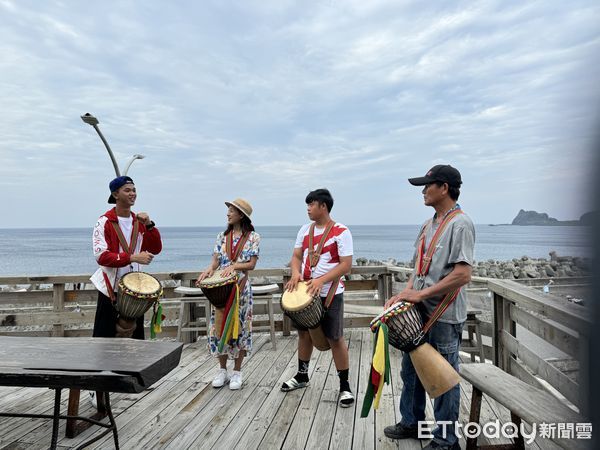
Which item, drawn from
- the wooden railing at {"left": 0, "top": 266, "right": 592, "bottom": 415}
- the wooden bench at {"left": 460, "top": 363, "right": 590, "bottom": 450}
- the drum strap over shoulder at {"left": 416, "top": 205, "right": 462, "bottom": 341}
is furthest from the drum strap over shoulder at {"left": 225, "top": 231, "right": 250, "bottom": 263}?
the wooden bench at {"left": 460, "top": 363, "right": 590, "bottom": 450}

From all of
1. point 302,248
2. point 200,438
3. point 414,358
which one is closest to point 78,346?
point 200,438

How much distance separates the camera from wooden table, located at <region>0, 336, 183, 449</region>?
1.85 m

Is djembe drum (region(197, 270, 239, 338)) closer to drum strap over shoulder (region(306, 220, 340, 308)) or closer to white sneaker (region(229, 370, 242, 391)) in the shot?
white sneaker (region(229, 370, 242, 391))

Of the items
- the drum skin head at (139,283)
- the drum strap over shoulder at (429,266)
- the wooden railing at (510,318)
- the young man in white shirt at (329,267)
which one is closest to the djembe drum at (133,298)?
the drum skin head at (139,283)

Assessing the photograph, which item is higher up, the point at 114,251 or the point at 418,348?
the point at 114,251

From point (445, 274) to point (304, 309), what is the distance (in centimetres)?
101

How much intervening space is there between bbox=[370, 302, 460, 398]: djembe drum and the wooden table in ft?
3.85

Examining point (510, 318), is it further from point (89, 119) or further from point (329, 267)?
point (89, 119)

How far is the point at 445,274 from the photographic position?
2.22 meters

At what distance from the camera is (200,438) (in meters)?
2.55

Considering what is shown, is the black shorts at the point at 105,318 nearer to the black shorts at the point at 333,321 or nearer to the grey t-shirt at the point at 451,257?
the black shorts at the point at 333,321

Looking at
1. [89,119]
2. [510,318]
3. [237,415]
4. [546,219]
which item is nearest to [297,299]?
[237,415]

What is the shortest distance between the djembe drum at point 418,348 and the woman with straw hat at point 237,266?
143 centimetres

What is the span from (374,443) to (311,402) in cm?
72
